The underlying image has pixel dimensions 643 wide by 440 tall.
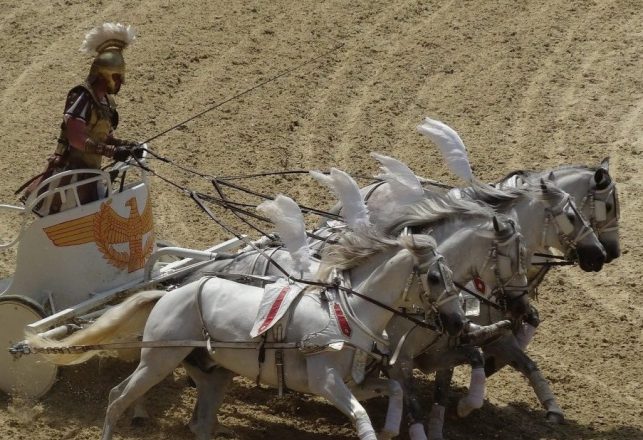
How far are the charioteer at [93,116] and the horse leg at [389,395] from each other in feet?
7.92

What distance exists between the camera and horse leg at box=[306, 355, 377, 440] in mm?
6891

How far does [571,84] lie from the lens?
14.0 metres

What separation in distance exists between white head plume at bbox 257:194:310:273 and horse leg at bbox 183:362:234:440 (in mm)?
851

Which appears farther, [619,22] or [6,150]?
[619,22]

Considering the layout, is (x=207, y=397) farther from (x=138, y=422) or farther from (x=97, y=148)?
(x=97, y=148)

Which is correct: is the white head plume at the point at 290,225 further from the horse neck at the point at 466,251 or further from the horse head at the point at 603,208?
the horse head at the point at 603,208

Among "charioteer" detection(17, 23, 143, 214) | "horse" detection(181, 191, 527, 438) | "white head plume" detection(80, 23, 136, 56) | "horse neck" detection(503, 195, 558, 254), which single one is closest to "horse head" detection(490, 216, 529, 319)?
"horse" detection(181, 191, 527, 438)

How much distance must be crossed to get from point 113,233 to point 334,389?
7.85ft

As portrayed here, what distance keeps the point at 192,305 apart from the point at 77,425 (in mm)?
1416

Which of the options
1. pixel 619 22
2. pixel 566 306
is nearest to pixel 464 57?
pixel 619 22

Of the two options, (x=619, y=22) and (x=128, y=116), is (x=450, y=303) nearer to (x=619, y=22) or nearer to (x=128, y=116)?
(x=128, y=116)

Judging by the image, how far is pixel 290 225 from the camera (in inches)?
299

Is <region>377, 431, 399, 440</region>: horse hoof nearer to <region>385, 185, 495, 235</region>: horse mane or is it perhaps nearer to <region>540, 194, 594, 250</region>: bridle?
<region>385, 185, 495, 235</region>: horse mane

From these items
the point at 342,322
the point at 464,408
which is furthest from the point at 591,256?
the point at 342,322
